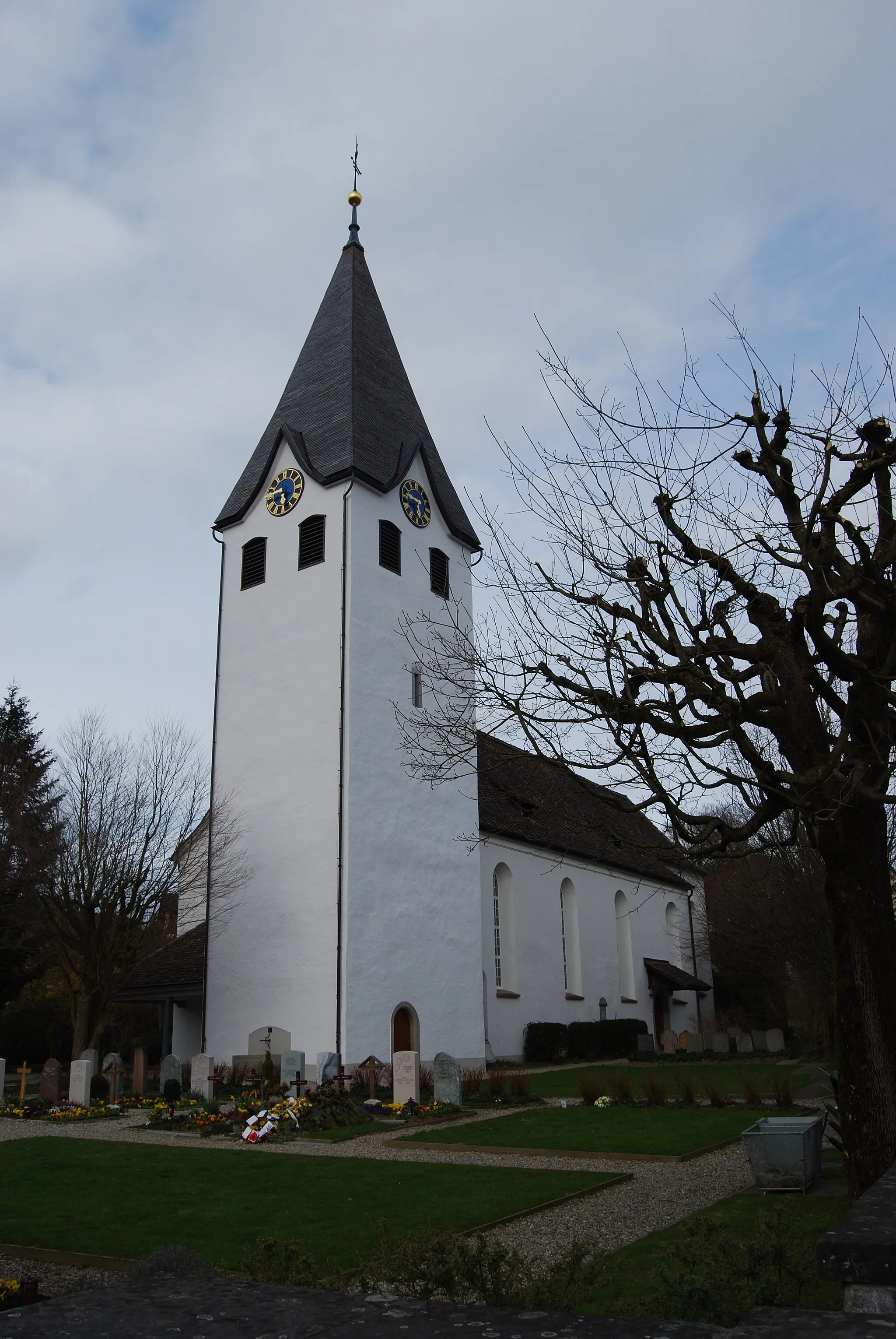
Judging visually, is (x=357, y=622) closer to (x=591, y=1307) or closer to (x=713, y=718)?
(x=713, y=718)

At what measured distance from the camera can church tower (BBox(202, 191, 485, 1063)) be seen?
2384 cm

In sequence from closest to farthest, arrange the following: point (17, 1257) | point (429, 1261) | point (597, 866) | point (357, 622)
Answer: point (429, 1261), point (17, 1257), point (357, 622), point (597, 866)

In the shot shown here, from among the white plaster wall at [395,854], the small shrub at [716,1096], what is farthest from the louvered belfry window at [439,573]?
the small shrub at [716,1096]

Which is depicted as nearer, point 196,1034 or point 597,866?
point 196,1034

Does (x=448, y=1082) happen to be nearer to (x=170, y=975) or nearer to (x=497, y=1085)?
(x=497, y=1085)

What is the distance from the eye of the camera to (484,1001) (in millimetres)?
28234

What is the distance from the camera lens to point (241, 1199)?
10477mm

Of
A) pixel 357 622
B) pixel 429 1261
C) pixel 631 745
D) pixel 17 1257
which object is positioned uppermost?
pixel 357 622

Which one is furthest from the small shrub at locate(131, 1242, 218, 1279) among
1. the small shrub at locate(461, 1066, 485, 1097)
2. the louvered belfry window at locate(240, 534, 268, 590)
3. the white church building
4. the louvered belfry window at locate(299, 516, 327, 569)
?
the louvered belfry window at locate(240, 534, 268, 590)

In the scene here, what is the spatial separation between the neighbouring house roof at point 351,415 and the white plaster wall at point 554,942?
10280 mm

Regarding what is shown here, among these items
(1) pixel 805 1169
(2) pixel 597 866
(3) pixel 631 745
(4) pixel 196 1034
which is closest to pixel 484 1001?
(4) pixel 196 1034

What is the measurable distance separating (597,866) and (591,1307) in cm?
3226

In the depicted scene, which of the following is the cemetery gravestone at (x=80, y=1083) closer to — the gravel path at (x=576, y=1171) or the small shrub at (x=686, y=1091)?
the gravel path at (x=576, y=1171)

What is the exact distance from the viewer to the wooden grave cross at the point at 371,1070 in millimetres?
20141
